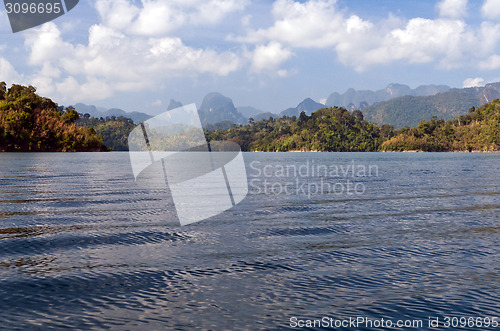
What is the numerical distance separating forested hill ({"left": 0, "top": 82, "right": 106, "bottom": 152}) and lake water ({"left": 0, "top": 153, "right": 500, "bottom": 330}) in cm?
16480

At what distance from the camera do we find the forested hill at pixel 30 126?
164 metres

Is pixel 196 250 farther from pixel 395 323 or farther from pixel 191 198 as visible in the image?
pixel 191 198

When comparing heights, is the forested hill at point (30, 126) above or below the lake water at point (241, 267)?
above

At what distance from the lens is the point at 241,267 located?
35.5ft

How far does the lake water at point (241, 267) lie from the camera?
7844mm

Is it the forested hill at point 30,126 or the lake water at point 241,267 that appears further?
the forested hill at point 30,126

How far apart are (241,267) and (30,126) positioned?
185 m

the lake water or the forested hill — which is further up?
the forested hill

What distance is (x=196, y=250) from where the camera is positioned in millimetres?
12648

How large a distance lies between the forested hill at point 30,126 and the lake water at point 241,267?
16480cm

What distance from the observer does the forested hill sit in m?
164

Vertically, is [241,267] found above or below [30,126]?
below

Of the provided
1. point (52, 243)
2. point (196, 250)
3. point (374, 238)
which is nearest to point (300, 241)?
point (374, 238)

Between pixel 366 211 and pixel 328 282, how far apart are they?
40.4 ft
